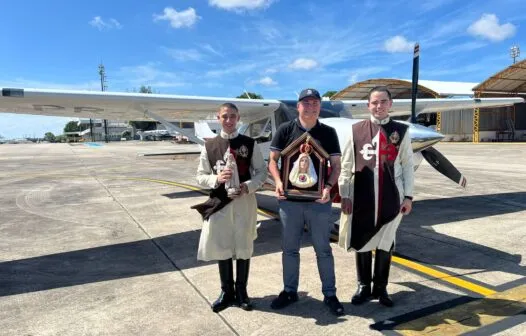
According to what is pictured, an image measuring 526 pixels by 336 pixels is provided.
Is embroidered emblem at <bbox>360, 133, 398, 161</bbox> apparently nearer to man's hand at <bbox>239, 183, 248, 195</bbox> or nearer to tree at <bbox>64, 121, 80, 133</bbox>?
man's hand at <bbox>239, 183, 248, 195</bbox>

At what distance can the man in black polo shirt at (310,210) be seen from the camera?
11.7ft

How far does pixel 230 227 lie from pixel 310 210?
764 millimetres

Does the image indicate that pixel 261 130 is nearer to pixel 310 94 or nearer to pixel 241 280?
pixel 310 94

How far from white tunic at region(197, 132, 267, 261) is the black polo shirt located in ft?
0.93

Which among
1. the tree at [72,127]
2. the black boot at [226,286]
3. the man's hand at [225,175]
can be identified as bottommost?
the black boot at [226,286]

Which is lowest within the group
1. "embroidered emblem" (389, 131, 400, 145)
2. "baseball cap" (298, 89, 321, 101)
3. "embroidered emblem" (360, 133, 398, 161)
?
"embroidered emblem" (360, 133, 398, 161)

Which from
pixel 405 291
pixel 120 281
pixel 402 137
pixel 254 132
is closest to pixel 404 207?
pixel 402 137

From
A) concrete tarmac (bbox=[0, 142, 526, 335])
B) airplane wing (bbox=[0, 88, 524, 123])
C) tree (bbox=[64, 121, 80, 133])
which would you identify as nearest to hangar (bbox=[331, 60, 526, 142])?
airplane wing (bbox=[0, 88, 524, 123])

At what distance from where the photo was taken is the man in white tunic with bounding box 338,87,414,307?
3607mm

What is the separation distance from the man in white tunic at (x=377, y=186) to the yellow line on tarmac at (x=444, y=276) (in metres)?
1.03

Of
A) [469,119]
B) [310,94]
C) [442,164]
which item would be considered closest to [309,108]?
[310,94]

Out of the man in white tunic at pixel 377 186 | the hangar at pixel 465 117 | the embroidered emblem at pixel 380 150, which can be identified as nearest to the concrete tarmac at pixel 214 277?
the man in white tunic at pixel 377 186

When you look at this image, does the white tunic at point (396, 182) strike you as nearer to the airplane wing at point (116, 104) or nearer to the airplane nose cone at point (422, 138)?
the airplane nose cone at point (422, 138)

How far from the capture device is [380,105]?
363cm
